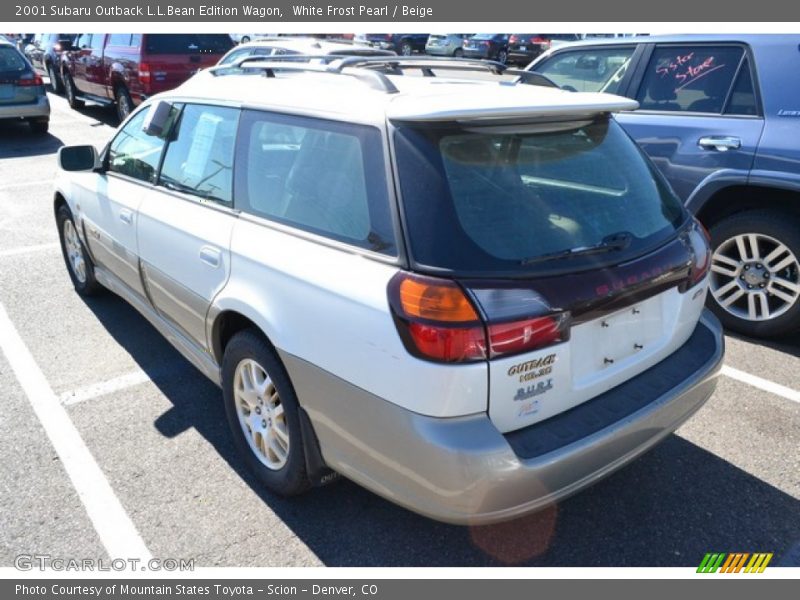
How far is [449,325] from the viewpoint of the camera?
6.56 feet

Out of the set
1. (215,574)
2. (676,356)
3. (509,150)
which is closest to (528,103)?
(509,150)

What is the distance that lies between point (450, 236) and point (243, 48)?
8.57 metres

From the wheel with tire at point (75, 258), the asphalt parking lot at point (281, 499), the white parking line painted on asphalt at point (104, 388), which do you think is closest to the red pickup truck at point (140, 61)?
the wheel with tire at point (75, 258)

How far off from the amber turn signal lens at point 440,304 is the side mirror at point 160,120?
2.20 meters

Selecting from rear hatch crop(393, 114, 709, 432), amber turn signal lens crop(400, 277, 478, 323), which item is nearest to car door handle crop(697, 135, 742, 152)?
rear hatch crop(393, 114, 709, 432)

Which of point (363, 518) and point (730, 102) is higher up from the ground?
point (730, 102)

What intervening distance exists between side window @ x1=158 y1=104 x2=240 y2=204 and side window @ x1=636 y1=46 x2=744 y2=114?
3.30 meters

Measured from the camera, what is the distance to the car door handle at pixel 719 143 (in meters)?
4.21

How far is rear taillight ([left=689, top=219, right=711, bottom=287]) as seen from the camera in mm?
2702

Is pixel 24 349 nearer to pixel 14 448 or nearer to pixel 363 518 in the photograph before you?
pixel 14 448

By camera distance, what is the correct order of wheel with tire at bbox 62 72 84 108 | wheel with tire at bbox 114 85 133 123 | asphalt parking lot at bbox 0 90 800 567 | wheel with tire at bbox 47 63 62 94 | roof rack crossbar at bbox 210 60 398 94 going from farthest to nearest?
1. wheel with tire at bbox 47 63 62 94
2. wheel with tire at bbox 62 72 84 108
3. wheel with tire at bbox 114 85 133 123
4. asphalt parking lot at bbox 0 90 800 567
5. roof rack crossbar at bbox 210 60 398 94

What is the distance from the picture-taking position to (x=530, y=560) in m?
2.54

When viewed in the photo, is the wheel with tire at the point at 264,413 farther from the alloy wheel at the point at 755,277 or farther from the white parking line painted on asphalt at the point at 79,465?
the alloy wheel at the point at 755,277

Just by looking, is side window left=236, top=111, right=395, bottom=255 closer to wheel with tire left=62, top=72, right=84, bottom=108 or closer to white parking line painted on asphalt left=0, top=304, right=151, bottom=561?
white parking line painted on asphalt left=0, top=304, right=151, bottom=561
